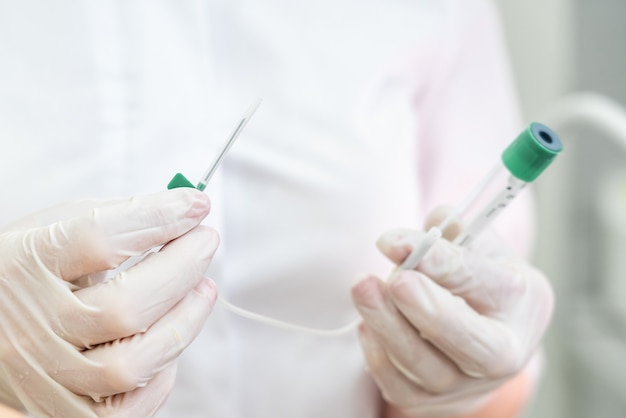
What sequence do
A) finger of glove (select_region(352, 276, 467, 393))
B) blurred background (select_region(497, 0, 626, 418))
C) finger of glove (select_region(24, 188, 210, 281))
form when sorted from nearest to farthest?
1. finger of glove (select_region(24, 188, 210, 281))
2. finger of glove (select_region(352, 276, 467, 393))
3. blurred background (select_region(497, 0, 626, 418))

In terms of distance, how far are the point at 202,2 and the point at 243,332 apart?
25 cm

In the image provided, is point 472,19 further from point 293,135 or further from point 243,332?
point 243,332

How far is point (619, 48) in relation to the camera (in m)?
0.99

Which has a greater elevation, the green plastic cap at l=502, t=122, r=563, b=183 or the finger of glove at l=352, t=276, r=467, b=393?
the green plastic cap at l=502, t=122, r=563, b=183

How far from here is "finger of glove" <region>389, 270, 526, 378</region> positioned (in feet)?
1.52

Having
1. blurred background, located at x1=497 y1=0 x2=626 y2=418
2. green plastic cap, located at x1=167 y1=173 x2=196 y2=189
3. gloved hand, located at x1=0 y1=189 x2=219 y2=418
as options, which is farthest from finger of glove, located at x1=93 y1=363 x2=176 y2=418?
blurred background, located at x1=497 y1=0 x2=626 y2=418

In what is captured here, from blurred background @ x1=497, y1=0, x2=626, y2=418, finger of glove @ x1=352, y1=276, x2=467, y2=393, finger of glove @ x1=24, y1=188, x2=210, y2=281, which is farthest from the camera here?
blurred background @ x1=497, y1=0, x2=626, y2=418

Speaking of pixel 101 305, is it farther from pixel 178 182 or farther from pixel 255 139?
pixel 255 139

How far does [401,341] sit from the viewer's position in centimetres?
49

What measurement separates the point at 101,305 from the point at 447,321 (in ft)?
0.76

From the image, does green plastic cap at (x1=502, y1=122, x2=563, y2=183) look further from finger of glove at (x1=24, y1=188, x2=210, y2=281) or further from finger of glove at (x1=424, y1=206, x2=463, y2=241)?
finger of glove at (x1=24, y1=188, x2=210, y2=281)

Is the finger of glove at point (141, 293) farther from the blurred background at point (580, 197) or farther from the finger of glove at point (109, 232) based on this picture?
Answer: the blurred background at point (580, 197)

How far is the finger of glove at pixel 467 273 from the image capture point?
0.47m

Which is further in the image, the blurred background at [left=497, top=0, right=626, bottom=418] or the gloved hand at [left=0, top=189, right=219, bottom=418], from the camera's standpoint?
the blurred background at [left=497, top=0, right=626, bottom=418]
